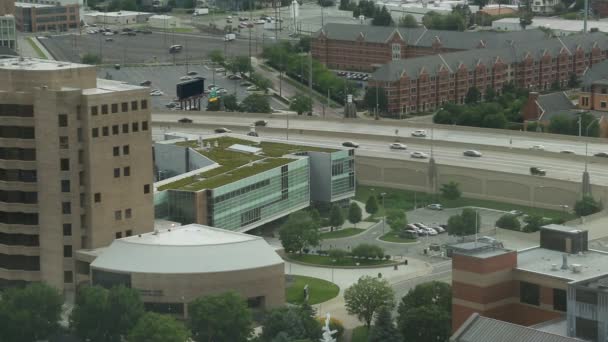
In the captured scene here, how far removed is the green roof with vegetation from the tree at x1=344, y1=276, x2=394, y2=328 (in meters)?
17.8

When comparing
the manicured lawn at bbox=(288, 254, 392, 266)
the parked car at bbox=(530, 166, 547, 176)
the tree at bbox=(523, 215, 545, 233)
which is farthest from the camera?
the parked car at bbox=(530, 166, 547, 176)

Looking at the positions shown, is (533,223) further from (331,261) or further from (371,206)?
(331,261)

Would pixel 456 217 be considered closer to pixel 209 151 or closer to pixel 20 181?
pixel 209 151

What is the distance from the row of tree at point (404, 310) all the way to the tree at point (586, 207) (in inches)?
893

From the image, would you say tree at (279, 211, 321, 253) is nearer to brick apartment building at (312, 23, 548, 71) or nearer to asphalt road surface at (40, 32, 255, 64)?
brick apartment building at (312, 23, 548, 71)

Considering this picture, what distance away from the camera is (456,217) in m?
98.8

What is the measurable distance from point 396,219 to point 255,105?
50926 millimetres

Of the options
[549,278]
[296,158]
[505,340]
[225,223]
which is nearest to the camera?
[505,340]

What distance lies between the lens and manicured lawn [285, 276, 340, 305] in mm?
86625

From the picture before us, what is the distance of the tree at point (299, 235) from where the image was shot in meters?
95.6

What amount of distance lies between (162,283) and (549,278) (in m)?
19.6

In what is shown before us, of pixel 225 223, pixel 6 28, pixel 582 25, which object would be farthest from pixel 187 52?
pixel 225 223

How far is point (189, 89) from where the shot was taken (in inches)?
5728

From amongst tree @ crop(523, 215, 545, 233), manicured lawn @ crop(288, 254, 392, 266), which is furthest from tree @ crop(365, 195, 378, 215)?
manicured lawn @ crop(288, 254, 392, 266)
